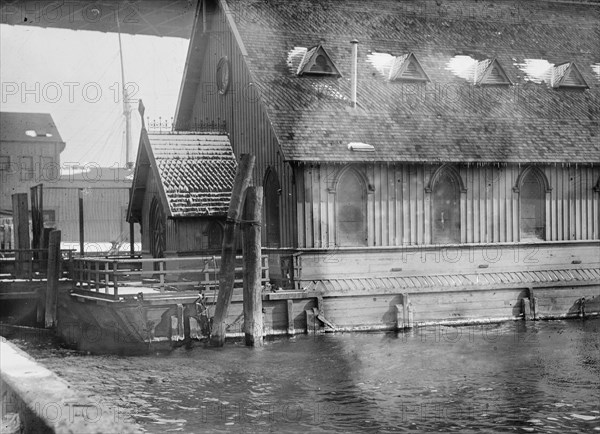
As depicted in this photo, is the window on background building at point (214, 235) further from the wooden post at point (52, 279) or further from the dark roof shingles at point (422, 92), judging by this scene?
the wooden post at point (52, 279)

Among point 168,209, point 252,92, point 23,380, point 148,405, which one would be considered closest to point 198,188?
point 168,209

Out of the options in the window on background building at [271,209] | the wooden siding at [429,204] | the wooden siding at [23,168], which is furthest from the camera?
the wooden siding at [23,168]

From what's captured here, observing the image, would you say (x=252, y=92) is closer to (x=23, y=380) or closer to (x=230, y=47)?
(x=230, y=47)

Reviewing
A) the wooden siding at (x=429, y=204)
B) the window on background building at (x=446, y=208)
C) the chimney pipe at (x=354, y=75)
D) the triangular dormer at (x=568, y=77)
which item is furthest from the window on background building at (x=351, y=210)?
the triangular dormer at (x=568, y=77)

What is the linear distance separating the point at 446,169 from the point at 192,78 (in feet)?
34.1

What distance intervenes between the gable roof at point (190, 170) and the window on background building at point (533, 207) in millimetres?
8945

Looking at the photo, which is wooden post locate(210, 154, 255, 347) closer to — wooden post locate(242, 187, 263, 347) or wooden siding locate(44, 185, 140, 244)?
wooden post locate(242, 187, 263, 347)

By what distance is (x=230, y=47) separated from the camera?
28.9m

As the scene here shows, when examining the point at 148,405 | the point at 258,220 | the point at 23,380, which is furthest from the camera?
the point at 258,220

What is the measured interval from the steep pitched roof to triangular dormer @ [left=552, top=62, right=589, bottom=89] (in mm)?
283

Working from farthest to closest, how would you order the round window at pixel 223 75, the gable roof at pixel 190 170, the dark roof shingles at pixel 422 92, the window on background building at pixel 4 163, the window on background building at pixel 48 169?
1. the window on background building at pixel 4 163
2. the window on background building at pixel 48 169
3. the round window at pixel 223 75
4. the dark roof shingles at pixel 422 92
5. the gable roof at pixel 190 170

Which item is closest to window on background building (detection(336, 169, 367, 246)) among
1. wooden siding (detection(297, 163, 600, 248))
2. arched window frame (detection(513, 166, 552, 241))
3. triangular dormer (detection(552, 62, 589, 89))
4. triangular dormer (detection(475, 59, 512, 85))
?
wooden siding (detection(297, 163, 600, 248))

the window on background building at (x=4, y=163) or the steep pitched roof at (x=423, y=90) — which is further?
the window on background building at (x=4, y=163)

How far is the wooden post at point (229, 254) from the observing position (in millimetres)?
21406
